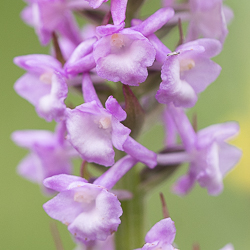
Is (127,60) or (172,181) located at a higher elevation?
(127,60)

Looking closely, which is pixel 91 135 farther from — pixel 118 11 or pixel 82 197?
pixel 118 11

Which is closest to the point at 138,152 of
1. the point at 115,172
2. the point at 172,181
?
the point at 115,172

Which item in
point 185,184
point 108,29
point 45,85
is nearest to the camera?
point 108,29

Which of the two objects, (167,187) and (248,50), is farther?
(248,50)

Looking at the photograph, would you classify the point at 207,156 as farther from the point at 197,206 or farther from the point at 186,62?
the point at 197,206

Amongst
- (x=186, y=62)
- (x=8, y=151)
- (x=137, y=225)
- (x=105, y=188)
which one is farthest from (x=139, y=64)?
(x=8, y=151)

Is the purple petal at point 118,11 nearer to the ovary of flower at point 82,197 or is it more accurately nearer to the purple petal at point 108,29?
the purple petal at point 108,29
